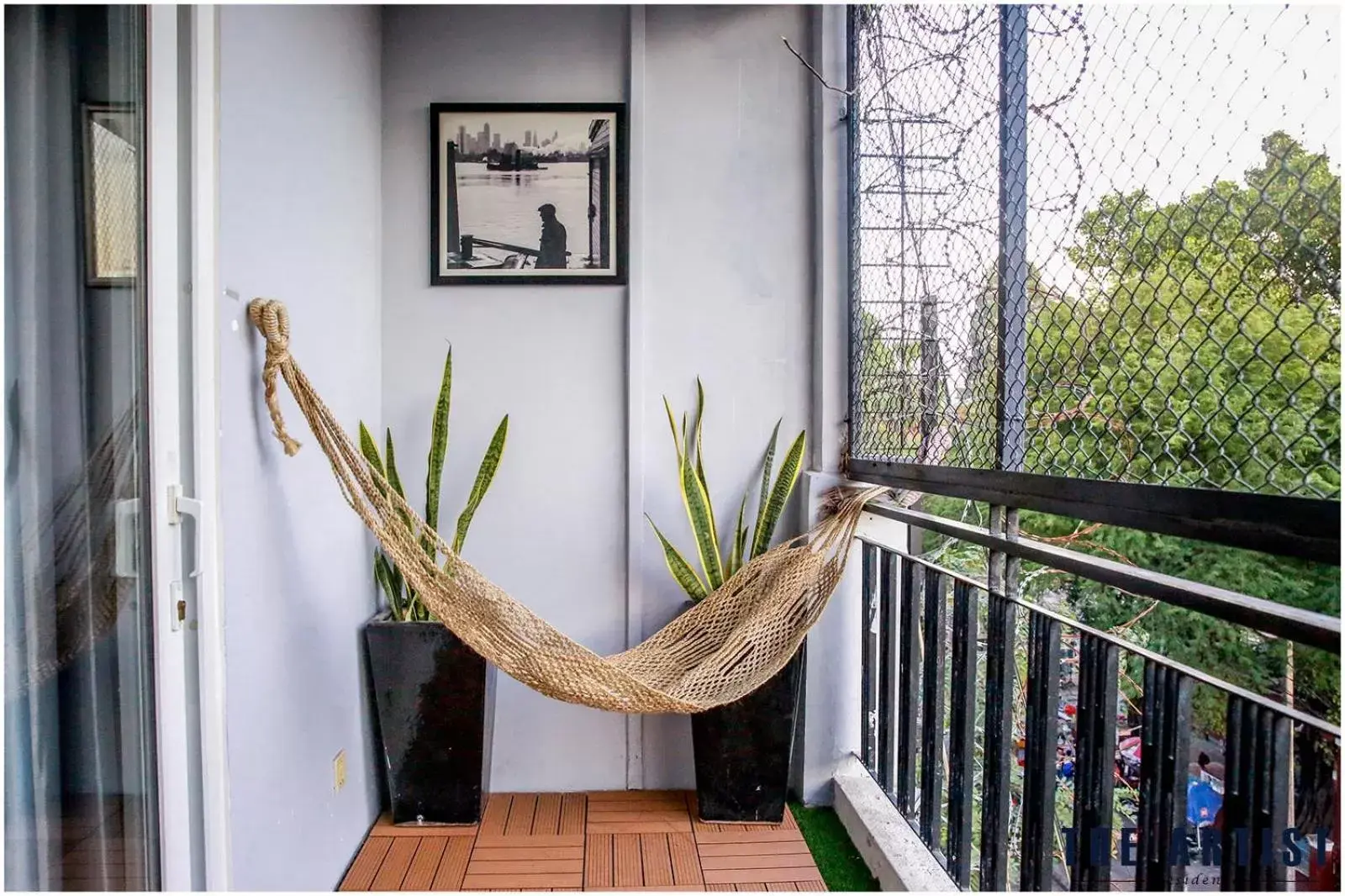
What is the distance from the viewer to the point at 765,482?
2.41 metres

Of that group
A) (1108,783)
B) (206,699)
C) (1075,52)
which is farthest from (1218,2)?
(206,699)

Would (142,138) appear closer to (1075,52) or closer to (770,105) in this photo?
Result: (1075,52)

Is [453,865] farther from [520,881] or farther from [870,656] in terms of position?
[870,656]

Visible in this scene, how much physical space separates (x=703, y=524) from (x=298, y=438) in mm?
1105

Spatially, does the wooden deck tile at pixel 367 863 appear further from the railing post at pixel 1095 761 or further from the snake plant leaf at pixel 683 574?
the railing post at pixel 1095 761

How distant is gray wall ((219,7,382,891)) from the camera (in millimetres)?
1495

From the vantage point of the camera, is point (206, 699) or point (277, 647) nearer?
point (206, 699)

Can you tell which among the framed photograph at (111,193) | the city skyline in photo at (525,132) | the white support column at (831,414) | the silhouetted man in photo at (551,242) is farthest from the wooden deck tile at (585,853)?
the city skyline in photo at (525,132)

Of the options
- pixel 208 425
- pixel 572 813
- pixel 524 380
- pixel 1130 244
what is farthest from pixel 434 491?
pixel 1130 244

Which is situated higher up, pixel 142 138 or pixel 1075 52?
pixel 1075 52

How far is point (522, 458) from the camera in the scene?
246cm

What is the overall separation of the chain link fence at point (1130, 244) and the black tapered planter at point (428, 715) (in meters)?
1.33

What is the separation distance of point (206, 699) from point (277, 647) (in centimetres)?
27

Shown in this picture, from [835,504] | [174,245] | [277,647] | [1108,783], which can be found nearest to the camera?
[1108,783]
